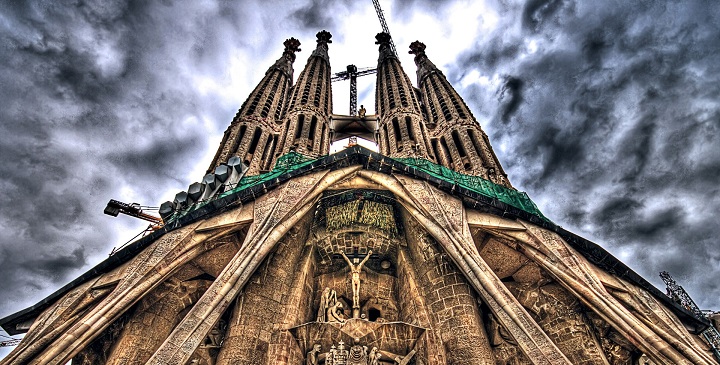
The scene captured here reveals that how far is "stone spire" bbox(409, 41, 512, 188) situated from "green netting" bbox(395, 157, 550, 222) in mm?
6472

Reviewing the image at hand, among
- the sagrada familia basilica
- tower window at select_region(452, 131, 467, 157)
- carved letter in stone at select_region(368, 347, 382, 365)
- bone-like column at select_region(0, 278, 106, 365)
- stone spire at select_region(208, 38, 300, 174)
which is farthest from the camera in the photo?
tower window at select_region(452, 131, 467, 157)

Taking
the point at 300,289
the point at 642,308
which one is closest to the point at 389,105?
the point at 300,289

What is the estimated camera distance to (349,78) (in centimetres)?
5122

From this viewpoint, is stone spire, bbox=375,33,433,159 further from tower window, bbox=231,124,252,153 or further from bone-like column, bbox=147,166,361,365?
bone-like column, bbox=147,166,361,365

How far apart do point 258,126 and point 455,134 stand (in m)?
12.0

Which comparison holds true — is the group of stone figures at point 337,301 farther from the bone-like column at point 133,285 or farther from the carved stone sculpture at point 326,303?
the bone-like column at point 133,285

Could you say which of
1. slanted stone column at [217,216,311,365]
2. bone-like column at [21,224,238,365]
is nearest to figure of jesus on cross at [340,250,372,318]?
slanted stone column at [217,216,311,365]

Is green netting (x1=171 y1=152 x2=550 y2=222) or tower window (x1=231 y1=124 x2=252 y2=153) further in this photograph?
tower window (x1=231 y1=124 x2=252 y2=153)

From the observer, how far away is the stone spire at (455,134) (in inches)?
839

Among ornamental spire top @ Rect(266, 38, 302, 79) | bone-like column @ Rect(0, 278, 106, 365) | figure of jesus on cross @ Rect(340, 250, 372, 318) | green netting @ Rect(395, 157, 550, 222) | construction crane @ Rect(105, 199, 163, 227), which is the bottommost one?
bone-like column @ Rect(0, 278, 106, 365)

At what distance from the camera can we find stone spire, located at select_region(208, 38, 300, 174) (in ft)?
71.5

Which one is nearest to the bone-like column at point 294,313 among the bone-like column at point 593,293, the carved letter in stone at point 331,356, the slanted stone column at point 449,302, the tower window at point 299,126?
the carved letter in stone at point 331,356

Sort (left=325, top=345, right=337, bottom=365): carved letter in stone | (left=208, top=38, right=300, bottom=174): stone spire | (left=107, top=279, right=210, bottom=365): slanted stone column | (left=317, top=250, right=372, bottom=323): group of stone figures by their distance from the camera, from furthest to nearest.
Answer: (left=208, top=38, right=300, bottom=174): stone spire
(left=317, top=250, right=372, bottom=323): group of stone figures
(left=325, top=345, right=337, bottom=365): carved letter in stone
(left=107, top=279, right=210, bottom=365): slanted stone column

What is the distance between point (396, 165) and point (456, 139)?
13.4 metres
